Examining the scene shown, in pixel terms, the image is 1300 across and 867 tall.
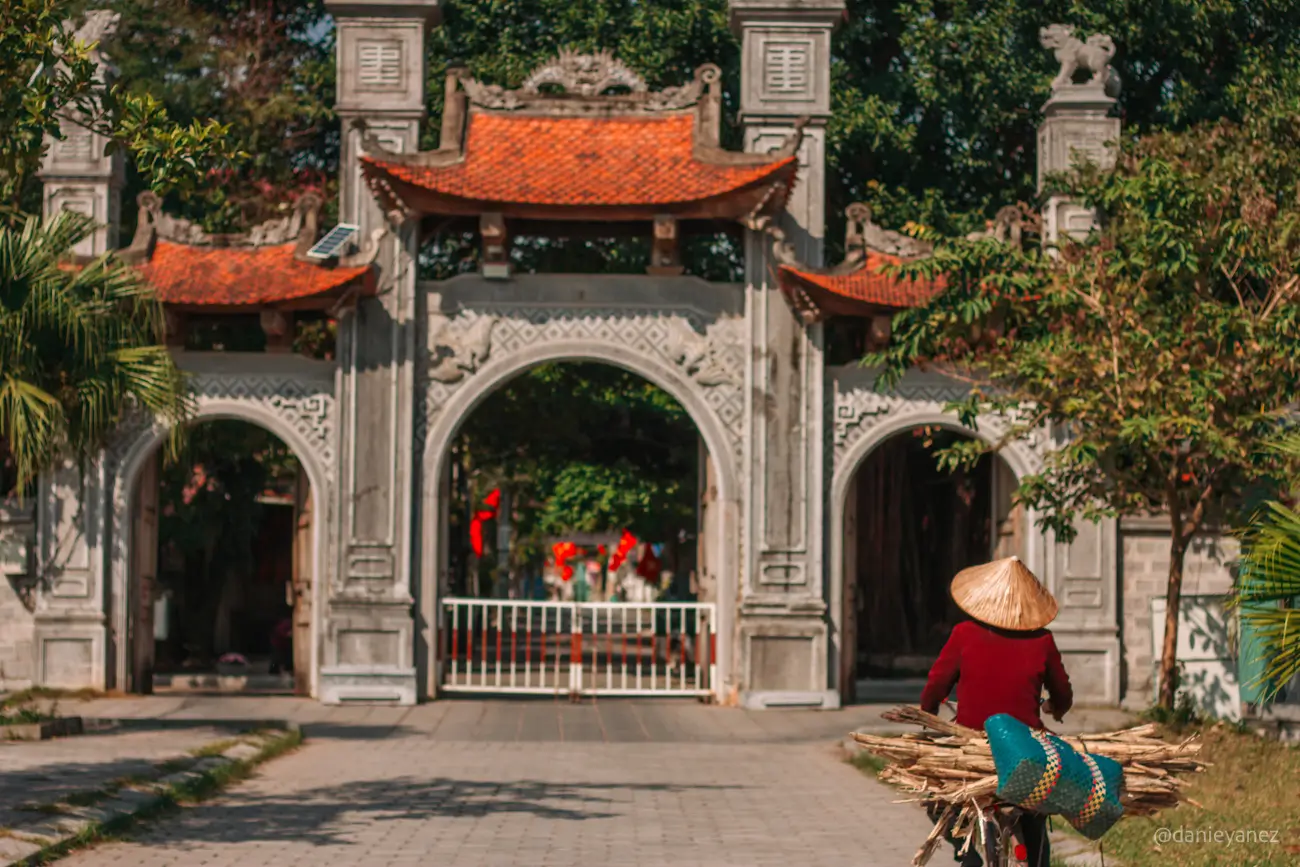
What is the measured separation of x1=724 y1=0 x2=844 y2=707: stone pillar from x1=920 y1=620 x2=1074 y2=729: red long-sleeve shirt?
13.4 meters

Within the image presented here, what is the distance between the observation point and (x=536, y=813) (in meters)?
12.0

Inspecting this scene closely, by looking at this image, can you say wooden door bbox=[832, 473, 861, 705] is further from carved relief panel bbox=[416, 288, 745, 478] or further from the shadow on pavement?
the shadow on pavement

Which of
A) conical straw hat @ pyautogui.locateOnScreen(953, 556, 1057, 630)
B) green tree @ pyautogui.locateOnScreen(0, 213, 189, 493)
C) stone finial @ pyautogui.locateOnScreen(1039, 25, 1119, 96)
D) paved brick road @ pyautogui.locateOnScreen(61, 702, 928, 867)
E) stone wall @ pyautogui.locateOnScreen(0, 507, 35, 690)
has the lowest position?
paved brick road @ pyautogui.locateOnScreen(61, 702, 928, 867)

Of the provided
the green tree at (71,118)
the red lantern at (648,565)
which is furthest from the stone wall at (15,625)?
the red lantern at (648,565)

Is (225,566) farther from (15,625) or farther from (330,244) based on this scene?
(330,244)

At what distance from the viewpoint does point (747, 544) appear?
21.1 meters

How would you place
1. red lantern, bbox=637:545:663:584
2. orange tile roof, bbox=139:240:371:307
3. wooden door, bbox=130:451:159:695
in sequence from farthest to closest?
red lantern, bbox=637:545:663:584
wooden door, bbox=130:451:159:695
orange tile roof, bbox=139:240:371:307

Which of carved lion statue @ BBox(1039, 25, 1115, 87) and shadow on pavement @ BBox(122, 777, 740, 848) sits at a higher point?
carved lion statue @ BBox(1039, 25, 1115, 87)

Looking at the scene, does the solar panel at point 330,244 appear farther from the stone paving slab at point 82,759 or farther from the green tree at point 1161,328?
the green tree at point 1161,328

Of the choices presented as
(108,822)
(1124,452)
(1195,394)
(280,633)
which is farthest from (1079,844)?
(280,633)

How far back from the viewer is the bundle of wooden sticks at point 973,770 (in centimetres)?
690

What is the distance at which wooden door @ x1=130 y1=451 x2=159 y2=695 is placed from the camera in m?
21.3

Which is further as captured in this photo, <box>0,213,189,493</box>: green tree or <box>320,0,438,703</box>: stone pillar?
<box>320,0,438,703</box>: stone pillar

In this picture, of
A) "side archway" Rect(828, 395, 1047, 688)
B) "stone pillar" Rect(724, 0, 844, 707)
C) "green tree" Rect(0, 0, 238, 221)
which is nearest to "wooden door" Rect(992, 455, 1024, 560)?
"side archway" Rect(828, 395, 1047, 688)
